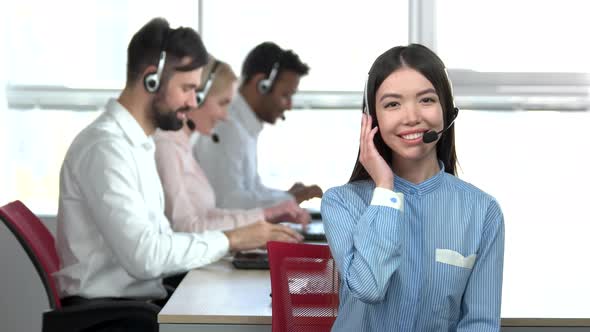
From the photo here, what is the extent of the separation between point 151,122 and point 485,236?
153cm

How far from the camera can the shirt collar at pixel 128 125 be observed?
2.97m

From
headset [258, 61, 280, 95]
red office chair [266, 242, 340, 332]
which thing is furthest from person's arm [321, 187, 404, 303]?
headset [258, 61, 280, 95]

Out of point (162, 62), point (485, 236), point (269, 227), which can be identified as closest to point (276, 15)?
point (162, 62)

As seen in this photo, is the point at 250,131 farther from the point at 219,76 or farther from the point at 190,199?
the point at 190,199

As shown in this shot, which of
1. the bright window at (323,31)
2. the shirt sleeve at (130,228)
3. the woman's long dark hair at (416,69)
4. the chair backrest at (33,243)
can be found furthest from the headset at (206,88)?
the woman's long dark hair at (416,69)

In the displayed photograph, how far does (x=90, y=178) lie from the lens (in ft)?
9.20

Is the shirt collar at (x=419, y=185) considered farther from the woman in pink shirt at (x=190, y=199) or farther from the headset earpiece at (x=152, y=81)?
the woman in pink shirt at (x=190, y=199)

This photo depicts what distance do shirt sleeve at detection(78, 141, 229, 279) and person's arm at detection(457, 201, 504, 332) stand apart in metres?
1.10

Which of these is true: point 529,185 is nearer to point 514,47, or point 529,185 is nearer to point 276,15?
point 514,47

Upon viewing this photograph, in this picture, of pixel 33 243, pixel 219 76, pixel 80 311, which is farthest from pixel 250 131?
pixel 80 311

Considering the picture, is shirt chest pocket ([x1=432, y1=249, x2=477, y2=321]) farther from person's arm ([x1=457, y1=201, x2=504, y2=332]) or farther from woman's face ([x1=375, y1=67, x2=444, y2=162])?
woman's face ([x1=375, y1=67, x2=444, y2=162])

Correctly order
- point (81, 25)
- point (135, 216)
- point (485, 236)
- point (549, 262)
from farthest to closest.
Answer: point (81, 25)
point (549, 262)
point (135, 216)
point (485, 236)

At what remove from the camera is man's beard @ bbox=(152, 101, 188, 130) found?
3133 millimetres

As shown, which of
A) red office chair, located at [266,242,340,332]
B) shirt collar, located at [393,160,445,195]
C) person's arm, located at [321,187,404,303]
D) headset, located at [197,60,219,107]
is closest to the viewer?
person's arm, located at [321,187,404,303]
